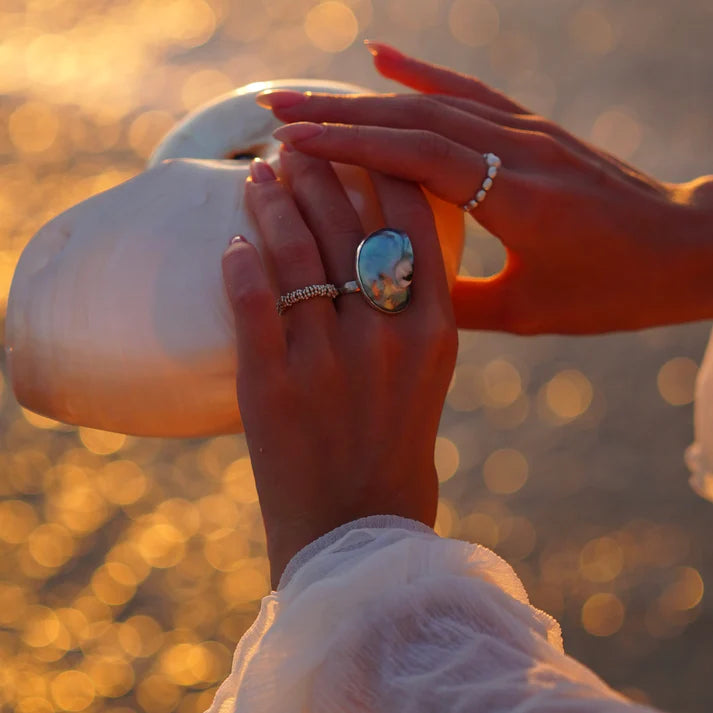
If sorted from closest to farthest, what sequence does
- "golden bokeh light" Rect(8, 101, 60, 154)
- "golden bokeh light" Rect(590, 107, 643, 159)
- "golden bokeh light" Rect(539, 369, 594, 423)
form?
"golden bokeh light" Rect(539, 369, 594, 423), "golden bokeh light" Rect(8, 101, 60, 154), "golden bokeh light" Rect(590, 107, 643, 159)

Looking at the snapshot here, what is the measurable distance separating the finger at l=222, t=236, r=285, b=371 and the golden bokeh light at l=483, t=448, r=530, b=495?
1784 millimetres

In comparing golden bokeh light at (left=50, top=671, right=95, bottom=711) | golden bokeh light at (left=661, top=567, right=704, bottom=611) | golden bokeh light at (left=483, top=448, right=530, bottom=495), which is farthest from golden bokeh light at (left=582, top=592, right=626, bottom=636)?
golden bokeh light at (left=50, top=671, right=95, bottom=711)

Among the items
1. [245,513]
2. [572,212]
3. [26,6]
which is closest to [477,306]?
[572,212]

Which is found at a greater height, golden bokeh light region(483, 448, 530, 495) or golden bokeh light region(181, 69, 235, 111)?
golden bokeh light region(181, 69, 235, 111)

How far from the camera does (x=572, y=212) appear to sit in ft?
4.02

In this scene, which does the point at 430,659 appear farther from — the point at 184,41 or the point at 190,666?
the point at 184,41

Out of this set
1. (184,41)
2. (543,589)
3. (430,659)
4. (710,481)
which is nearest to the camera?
(430,659)

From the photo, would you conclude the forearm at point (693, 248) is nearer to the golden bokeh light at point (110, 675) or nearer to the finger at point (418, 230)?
the finger at point (418, 230)

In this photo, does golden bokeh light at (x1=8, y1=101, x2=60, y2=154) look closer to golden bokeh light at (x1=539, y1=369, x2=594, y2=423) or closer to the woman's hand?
golden bokeh light at (x1=539, y1=369, x2=594, y2=423)

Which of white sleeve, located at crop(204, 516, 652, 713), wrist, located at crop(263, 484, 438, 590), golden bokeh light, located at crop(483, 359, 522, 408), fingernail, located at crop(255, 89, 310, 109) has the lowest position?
golden bokeh light, located at crop(483, 359, 522, 408)

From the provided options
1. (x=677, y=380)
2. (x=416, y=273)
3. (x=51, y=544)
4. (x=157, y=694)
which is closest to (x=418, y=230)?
(x=416, y=273)

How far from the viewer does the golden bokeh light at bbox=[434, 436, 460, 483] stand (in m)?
2.71

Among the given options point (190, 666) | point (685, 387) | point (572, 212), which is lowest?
point (190, 666)

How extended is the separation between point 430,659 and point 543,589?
1.82 meters
